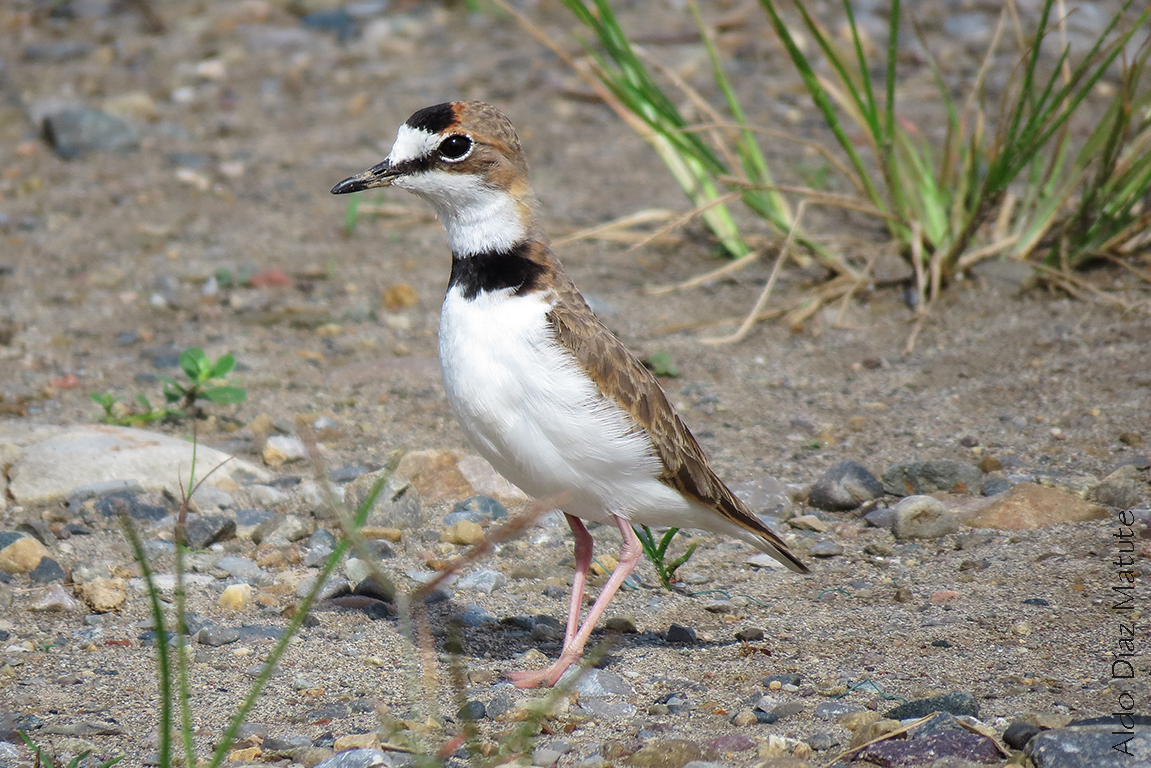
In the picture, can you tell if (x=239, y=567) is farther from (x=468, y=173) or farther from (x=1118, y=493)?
(x=1118, y=493)

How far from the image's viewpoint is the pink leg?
3.71m

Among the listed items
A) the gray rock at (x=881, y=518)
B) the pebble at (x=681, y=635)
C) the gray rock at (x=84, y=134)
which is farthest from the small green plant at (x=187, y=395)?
the gray rock at (x=84, y=134)

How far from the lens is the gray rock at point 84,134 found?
8.91m

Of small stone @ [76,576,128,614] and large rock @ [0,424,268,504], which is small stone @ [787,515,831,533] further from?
small stone @ [76,576,128,614]

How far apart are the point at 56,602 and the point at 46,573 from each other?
0.77 feet

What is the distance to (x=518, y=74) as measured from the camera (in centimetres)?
1037

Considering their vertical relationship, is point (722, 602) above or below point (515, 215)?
below

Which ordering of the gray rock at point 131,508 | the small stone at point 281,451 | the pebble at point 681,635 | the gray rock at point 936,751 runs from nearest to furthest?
the gray rock at point 936,751 → the pebble at point 681,635 → the gray rock at point 131,508 → the small stone at point 281,451

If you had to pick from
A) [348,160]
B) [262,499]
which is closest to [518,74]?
[348,160]

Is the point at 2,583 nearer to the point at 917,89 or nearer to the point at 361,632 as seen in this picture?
the point at 361,632

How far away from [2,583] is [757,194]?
4.71 metres

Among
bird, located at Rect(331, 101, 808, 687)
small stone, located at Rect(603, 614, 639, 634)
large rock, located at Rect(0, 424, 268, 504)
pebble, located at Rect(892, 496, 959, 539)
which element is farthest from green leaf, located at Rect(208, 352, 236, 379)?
pebble, located at Rect(892, 496, 959, 539)

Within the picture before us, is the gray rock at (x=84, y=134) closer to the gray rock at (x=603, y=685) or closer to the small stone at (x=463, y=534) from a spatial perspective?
the small stone at (x=463, y=534)

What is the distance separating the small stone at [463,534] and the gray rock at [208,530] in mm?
845
